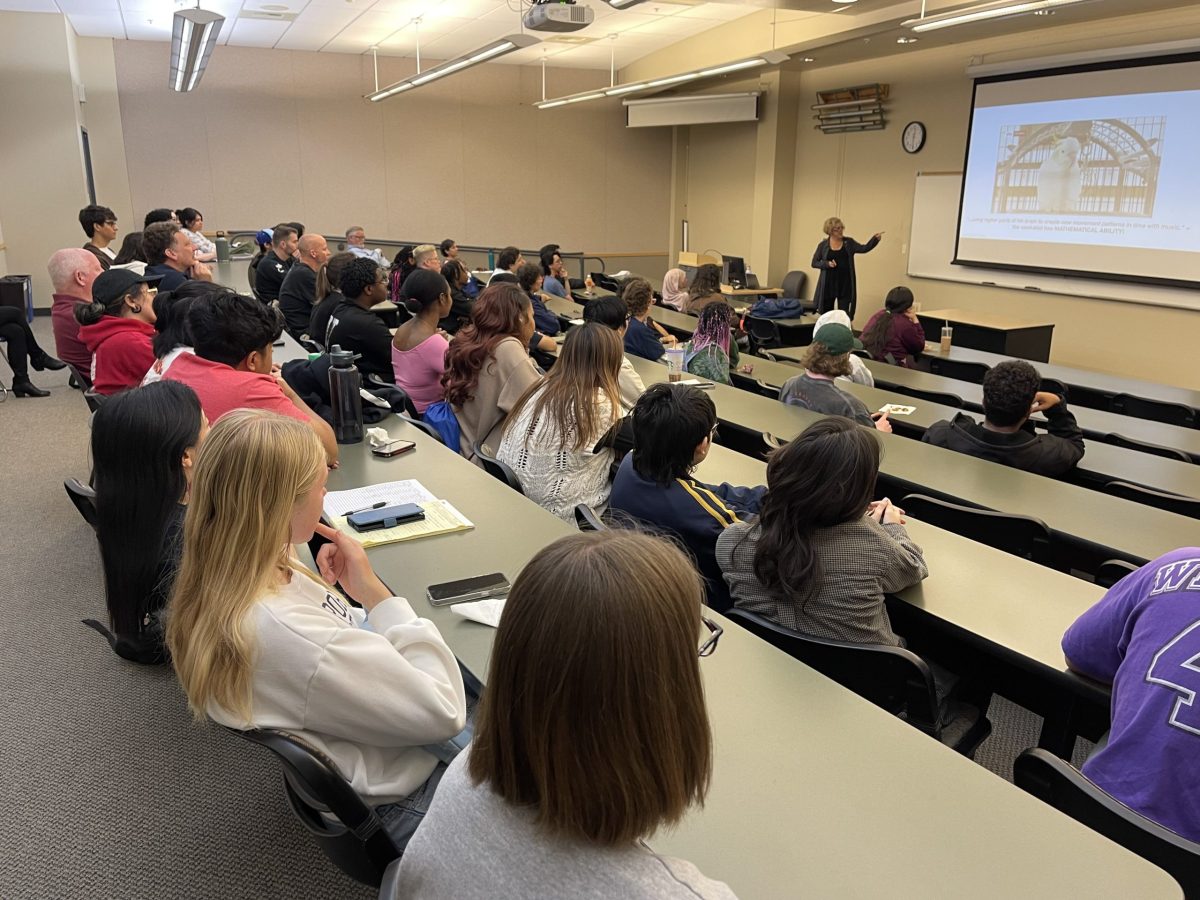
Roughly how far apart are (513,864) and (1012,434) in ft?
9.93

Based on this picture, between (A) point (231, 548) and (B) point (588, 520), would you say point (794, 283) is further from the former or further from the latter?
(A) point (231, 548)

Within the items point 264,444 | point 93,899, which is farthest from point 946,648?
point 93,899

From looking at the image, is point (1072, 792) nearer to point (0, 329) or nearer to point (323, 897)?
point (323, 897)

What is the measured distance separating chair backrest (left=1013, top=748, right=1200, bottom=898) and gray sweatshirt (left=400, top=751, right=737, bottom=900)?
0.89 metres

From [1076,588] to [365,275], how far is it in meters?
3.36

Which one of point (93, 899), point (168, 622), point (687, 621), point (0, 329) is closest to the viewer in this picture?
point (687, 621)

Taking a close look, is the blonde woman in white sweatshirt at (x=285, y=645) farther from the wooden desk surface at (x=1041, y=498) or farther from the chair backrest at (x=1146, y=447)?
the chair backrest at (x=1146, y=447)

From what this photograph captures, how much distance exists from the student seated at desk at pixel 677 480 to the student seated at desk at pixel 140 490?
1109mm

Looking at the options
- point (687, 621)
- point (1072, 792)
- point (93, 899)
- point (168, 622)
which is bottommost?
point (93, 899)

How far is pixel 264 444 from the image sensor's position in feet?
4.51

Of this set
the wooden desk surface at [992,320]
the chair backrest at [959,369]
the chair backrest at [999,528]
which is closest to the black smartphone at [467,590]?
the chair backrest at [999,528]

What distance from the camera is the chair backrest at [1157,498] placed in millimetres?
2934

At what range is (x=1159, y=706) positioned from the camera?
1.40 metres

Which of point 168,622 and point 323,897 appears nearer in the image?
point 168,622
